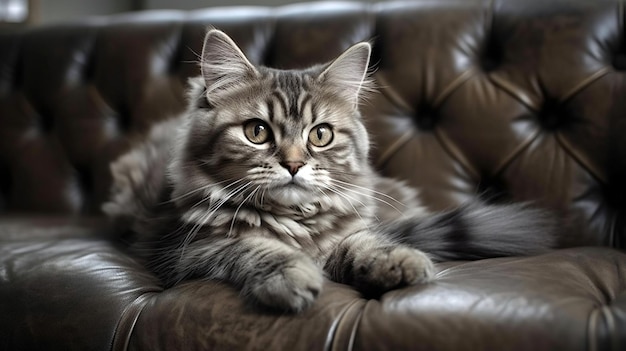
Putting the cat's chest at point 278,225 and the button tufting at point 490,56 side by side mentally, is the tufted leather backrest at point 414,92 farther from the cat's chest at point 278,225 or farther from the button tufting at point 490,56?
the cat's chest at point 278,225

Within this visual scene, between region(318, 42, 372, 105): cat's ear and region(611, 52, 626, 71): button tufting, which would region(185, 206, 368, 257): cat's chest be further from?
region(611, 52, 626, 71): button tufting

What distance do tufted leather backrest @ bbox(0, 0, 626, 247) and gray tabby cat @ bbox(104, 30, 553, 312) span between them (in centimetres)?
27

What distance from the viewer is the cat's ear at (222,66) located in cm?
115

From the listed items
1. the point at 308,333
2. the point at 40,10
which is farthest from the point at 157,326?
the point at 40,10

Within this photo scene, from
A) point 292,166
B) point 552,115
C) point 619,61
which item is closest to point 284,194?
point 292,166

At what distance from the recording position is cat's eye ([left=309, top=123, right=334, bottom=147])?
1.15 meters

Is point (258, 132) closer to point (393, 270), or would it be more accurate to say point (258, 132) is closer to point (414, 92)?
point (393, 270)

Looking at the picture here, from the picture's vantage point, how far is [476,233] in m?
1.15

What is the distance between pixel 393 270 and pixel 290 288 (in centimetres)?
17

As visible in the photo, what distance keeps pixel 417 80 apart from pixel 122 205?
2.81 feet

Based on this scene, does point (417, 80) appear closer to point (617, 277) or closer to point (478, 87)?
point (478, 87)

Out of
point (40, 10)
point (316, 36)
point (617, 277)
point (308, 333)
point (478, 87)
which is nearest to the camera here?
point (308, 333)

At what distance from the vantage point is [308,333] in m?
0.83

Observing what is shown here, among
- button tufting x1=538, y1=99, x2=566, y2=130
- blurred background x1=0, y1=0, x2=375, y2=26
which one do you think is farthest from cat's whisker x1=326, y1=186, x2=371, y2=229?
blurred background x1=0, y1=0, x2=375, y2=26
